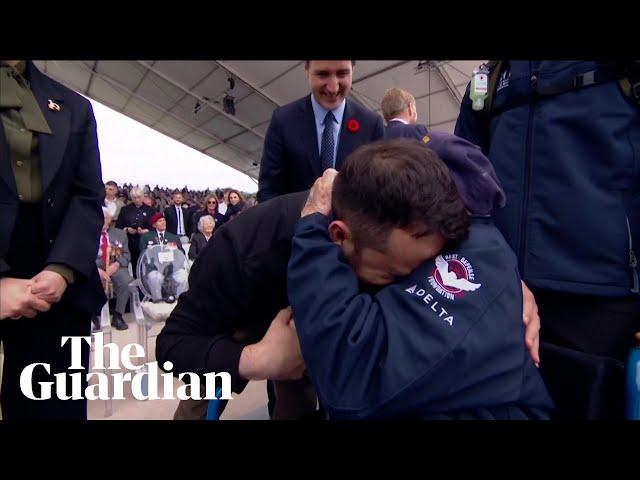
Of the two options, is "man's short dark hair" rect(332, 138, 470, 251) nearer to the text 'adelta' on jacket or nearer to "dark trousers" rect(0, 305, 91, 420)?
the text 'adelta' on jacket

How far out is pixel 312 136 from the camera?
1.28 meters

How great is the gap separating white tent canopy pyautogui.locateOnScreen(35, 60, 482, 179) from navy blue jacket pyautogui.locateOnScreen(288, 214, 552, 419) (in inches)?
136

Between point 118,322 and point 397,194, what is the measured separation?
3.26 meters

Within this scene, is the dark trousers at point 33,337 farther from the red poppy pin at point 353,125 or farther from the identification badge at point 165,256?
the identification badge at point 165,256

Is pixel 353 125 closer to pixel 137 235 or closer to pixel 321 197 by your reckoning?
pixel 321 197

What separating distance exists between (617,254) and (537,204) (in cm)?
19

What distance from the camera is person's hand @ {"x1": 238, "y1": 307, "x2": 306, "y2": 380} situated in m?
0.71

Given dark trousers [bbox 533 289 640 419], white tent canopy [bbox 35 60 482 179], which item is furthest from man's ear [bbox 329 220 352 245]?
white tent canopy [bbox 35 60 482 179]

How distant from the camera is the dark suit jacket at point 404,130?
1277 millimetres

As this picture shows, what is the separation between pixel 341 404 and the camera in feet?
1.89

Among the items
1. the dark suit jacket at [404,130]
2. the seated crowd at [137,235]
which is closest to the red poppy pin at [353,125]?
the dark suit jacket at [404,130]

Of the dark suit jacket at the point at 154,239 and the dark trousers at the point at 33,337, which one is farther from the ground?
the dark suit jacket at the point at 154,239

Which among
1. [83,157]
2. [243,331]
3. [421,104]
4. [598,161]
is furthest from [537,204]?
[421,104]

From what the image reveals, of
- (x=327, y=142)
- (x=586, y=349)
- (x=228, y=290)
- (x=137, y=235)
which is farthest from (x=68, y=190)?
(x=137, y=235)
